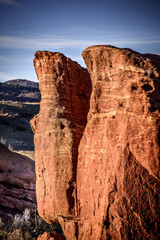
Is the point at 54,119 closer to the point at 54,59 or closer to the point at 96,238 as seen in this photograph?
the point at 54,59

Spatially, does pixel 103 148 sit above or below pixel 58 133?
below

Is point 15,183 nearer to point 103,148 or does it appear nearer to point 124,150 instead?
point 103,148

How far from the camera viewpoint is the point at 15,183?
460 inches

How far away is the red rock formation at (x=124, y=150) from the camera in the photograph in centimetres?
585

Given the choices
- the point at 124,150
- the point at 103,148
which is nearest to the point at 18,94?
the point at 103,148

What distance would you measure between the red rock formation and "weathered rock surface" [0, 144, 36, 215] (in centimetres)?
540

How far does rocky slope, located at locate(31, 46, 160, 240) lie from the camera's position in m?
5.88

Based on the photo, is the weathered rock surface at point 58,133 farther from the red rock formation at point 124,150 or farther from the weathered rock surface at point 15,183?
the weathered rock surface at point 15,183

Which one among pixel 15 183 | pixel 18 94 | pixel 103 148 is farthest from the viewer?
pixel 18 94

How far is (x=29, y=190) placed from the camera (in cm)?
1216

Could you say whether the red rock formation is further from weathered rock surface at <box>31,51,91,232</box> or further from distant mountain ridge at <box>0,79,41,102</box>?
distant mountain ridge at <box>0,79,41,102</box>

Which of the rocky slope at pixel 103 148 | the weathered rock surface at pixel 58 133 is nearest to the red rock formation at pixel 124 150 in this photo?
the rocky slope at pixel 103 148

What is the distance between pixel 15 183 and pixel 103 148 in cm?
677

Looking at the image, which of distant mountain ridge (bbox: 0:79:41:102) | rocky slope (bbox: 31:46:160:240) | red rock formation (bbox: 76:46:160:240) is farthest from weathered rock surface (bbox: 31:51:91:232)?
distant mountain ridge (bbox: 0:79:41:102)
